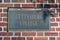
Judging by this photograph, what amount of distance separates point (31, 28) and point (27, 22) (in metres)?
0.12

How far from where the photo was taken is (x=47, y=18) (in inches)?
141

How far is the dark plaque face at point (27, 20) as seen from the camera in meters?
3.59

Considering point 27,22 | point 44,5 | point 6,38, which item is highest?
point 44,5

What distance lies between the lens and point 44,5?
11.9ft

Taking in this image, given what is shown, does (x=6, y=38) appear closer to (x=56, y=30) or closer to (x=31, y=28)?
(x=31, y=28)

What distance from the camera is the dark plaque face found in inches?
141

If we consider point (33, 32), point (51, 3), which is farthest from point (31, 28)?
point (51, 3)

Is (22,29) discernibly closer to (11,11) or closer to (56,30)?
(11,11)

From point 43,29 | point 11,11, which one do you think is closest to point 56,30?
point 43,29

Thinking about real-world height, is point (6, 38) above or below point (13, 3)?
below

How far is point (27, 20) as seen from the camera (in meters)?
3.59

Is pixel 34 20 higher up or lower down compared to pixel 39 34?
higher up

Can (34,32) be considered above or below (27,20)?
below

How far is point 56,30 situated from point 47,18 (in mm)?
253
